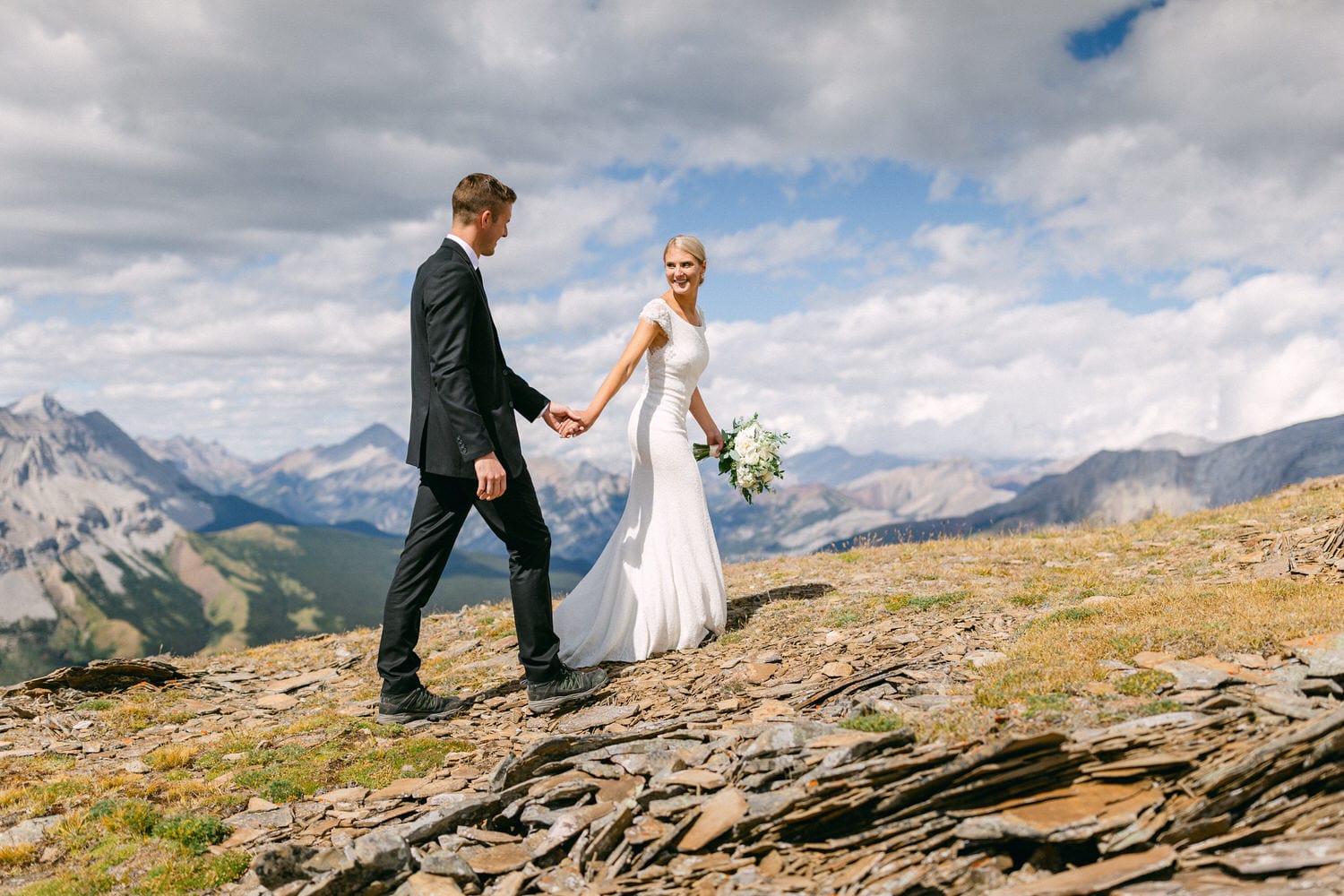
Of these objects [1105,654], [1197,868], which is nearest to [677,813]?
[1197,868]

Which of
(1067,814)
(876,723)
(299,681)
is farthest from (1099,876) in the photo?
(299,681)

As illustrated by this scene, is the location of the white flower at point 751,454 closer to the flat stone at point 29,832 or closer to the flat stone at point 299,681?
the flat stone at point 299,681

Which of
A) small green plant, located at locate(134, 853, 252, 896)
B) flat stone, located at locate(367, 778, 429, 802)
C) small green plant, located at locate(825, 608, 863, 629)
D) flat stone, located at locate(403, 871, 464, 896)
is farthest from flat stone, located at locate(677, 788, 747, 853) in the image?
small green plant, located at locate(825, 608, 863, 629)

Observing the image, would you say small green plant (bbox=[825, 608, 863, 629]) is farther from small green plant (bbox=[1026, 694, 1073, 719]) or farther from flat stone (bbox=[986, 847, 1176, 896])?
flat stone (bbox=[986, 847, 1176, 896])

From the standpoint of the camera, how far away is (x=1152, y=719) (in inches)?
220

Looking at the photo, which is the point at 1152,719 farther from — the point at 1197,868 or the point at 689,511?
the point at 689,511

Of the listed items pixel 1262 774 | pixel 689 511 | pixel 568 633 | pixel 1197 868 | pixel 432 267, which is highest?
pixel 432 267

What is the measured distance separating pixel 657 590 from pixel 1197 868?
665 cm

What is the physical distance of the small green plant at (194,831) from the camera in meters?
6.33

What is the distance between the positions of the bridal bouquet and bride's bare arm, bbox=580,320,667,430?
2670 mm

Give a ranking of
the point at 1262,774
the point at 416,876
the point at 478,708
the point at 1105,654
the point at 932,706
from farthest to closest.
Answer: the point at 478,708 → the point at 1105,654 → the point at 932,706 → the point at 416,876 → the point at 1262,774

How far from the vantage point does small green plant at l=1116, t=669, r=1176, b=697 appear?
6280 millimetres

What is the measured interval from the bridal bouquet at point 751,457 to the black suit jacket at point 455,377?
4.27m

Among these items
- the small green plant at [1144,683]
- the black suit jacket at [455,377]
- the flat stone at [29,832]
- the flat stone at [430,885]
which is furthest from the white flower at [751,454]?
the flat stone at [29,832]
